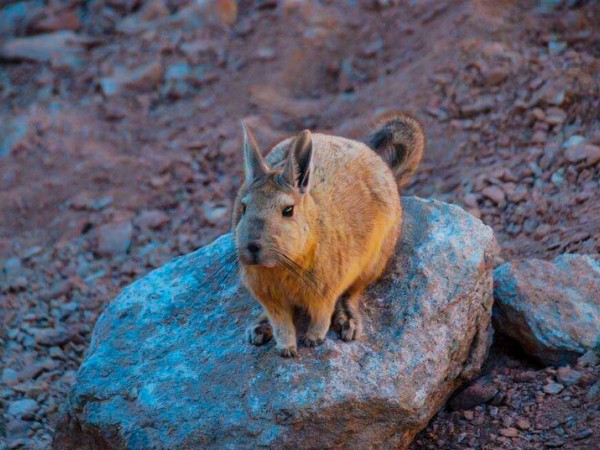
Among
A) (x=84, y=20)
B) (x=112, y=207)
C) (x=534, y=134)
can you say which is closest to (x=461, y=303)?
(x=534, y=134)

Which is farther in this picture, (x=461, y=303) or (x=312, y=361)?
(x=461, y=303)

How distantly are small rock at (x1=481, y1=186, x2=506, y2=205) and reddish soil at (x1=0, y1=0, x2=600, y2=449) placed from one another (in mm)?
19

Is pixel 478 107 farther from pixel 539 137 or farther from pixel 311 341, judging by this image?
pixel 311 341

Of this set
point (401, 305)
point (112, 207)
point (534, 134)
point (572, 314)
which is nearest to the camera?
point (401, 305)

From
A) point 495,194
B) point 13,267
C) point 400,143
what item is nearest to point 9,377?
point 13,267

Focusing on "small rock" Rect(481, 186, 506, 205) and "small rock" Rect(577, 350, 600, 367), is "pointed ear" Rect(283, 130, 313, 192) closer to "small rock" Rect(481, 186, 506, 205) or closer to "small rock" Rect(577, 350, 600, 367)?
"small rock" Rect(577, 350, 600, 367)

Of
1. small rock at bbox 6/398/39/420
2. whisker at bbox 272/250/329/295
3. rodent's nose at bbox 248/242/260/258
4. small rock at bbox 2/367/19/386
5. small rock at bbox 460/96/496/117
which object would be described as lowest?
small rock at bbox 6/398/39/420

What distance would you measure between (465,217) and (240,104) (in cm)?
592

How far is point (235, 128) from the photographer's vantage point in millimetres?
11984

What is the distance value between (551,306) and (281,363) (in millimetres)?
2449

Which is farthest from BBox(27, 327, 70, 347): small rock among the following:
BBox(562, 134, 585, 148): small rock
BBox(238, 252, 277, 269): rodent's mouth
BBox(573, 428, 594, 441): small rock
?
BBox(562, 134, 585, 148): small rock

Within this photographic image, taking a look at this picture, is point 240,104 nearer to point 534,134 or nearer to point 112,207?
point 112,207

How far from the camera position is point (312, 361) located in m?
6.18

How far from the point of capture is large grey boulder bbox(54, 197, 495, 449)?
6.03 m
